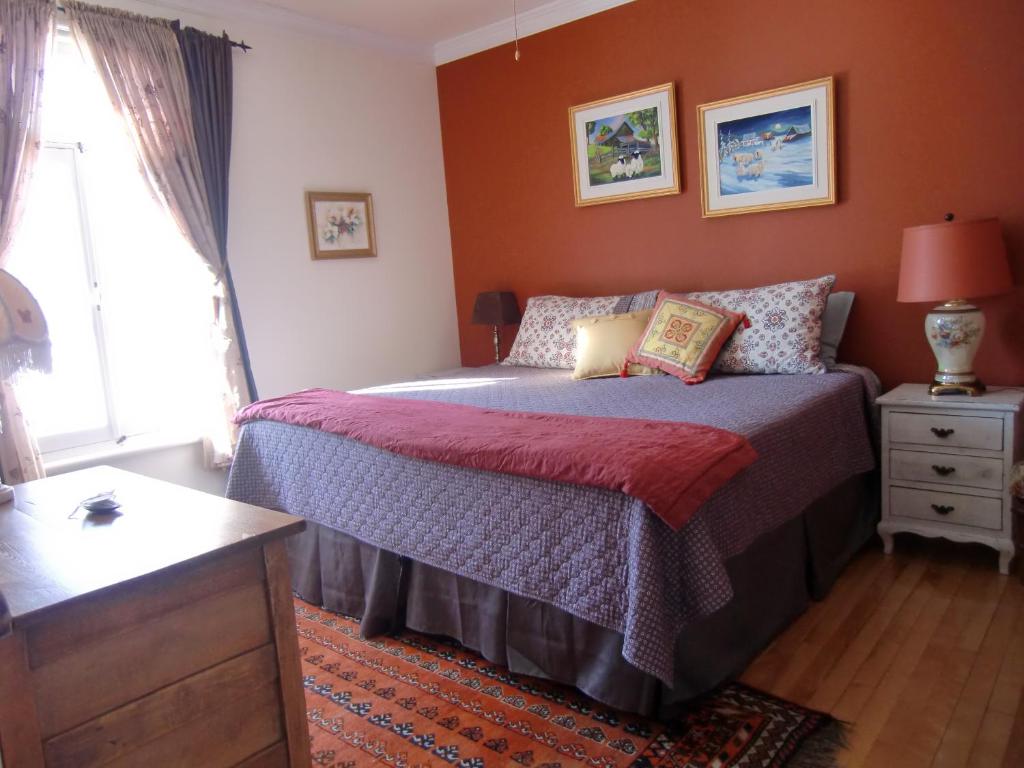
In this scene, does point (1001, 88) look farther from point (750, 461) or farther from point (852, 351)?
point (750, 461)

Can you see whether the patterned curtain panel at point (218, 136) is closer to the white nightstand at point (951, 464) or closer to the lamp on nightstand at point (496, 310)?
the lamp on nightstand at point (496, 310)

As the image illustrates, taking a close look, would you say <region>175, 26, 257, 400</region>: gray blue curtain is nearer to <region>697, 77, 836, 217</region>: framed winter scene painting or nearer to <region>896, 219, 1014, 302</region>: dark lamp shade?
<region>697, 77, 836, 217</region>: framed winter scene painting

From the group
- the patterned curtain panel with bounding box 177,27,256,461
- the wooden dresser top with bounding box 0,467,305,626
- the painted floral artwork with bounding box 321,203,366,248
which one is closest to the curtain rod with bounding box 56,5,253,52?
the patterned curtain panel with bounding box 177,27,256,461

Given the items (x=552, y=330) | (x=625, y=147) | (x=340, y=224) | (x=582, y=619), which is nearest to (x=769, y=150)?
(x=625, y=147)

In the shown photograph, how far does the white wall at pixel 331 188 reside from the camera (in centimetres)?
381

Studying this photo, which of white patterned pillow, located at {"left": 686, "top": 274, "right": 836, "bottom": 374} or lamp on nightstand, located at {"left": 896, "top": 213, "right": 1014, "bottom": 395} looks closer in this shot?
lamp on nightstand, located at {"left": 896, "top": 213, "right": 1014, "bottom": 395}

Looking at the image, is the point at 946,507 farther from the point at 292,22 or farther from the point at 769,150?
the point at 292,22

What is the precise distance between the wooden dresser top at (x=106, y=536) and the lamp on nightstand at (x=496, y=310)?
2.72 metres

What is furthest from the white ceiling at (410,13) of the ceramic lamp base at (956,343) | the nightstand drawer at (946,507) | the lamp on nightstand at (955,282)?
the nightstand drawer at (946,507)

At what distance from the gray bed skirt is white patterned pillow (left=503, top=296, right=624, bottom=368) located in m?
1.47

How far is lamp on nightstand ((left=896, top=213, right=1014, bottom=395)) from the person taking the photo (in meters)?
2.72

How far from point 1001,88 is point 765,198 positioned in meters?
0.96

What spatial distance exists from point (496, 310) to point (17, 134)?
2.36 m

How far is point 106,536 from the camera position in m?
1.48
